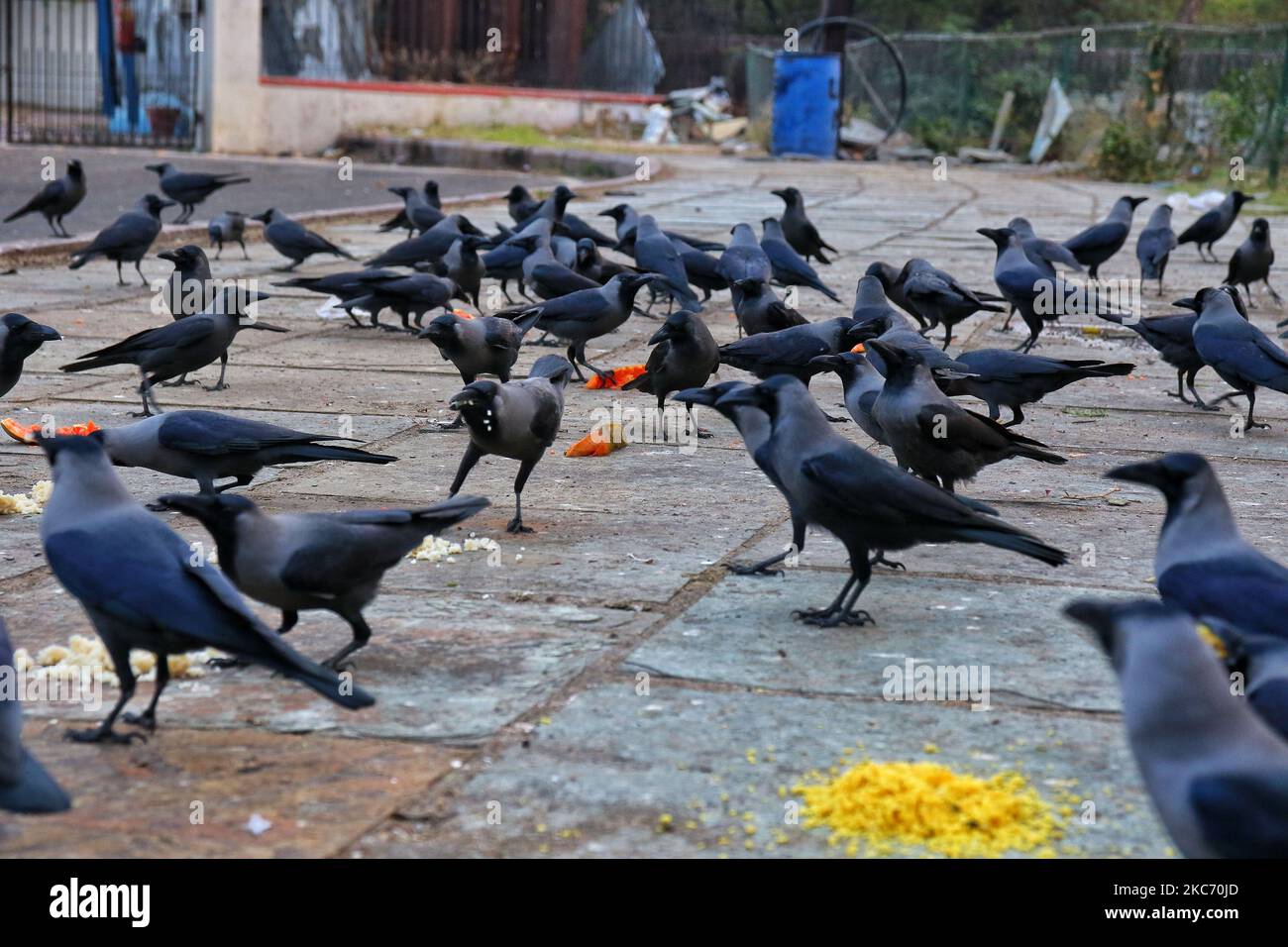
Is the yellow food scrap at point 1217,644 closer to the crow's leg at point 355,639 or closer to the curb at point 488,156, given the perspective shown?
the crow's leg at point 355,639

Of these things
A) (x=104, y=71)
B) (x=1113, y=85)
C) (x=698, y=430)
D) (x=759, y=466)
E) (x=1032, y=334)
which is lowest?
(x=698, y=430)

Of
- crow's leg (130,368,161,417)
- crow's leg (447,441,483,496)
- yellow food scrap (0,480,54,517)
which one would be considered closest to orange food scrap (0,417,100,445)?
crow's leg (130,368,161,417)

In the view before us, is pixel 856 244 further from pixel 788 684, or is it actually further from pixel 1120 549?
pixel 788 684

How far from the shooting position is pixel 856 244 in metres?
15.0

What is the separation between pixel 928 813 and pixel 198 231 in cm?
1294

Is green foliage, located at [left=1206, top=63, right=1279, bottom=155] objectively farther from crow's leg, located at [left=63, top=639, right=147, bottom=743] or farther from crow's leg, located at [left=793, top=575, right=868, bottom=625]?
crow's leg, located at [left=63, top=639, right=147, bottom=743]

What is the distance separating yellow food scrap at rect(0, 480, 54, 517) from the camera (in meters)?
5.40

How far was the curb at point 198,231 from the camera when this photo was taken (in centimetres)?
1258

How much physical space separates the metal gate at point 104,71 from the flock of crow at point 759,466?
1611 cm

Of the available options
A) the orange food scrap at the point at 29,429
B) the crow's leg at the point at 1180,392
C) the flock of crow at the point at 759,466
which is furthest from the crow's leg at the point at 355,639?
A: the crow's leg at the point at 1180,392

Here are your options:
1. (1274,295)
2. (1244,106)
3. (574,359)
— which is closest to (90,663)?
(574,359)

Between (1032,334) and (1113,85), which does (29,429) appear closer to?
(1032,334)

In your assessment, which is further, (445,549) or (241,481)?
(241,481)

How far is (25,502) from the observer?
545cm
